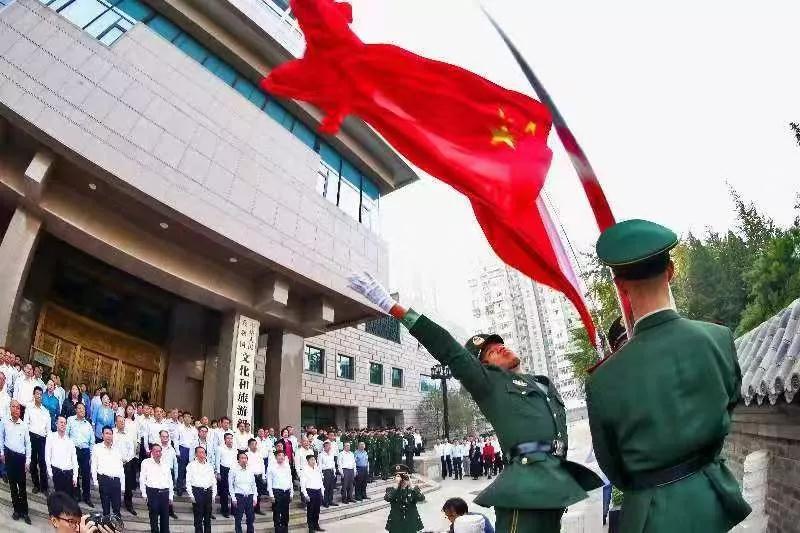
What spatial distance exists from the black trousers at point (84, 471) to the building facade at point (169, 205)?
3.32m

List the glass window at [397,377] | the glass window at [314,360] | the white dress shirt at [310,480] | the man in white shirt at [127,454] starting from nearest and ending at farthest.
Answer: the man in white shirt at [127,454] → the white dress shirt at [310,480] → the glass window at [314,360] → the glass window at [397,377]

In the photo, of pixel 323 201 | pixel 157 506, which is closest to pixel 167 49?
pixel 323 201

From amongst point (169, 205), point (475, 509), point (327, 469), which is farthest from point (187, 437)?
point (475, 509)

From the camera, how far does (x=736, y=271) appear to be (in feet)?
61.7

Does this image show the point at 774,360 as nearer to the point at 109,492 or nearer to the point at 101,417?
the point at 109,492

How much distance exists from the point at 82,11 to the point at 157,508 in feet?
35.8

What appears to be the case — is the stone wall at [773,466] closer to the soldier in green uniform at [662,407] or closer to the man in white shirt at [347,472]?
the soldier in green uniform at [662,407]

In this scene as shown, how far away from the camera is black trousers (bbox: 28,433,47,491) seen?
260 inches

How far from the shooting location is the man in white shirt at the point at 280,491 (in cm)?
800

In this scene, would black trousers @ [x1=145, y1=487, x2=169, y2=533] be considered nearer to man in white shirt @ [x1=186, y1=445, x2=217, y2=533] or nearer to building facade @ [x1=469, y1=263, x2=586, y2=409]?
man in white shirt @ [x1=186, y1=445, x2=217, y2=533]

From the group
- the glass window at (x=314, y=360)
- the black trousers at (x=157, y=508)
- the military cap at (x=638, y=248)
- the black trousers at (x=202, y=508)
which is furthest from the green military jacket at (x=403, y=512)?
the glass window at (x=314, y=360)

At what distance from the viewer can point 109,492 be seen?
22.0 feet

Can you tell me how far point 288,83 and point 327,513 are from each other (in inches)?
357

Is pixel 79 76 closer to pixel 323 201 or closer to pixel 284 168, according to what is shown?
pixel 284 168
